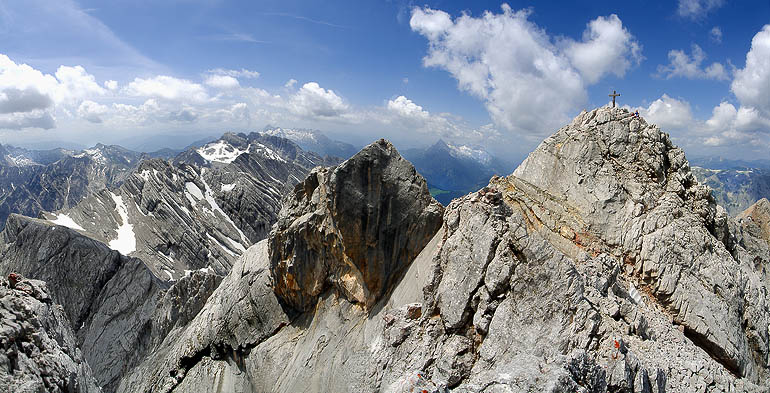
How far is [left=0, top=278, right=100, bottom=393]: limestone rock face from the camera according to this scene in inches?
511

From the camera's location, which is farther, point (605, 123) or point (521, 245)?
point (605, 123)

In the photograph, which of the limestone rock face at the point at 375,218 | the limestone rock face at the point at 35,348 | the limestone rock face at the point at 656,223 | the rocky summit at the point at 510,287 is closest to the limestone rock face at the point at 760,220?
the rocky summit at the point at 510,287

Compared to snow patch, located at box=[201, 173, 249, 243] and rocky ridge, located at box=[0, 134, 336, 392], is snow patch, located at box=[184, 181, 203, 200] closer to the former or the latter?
rocky ridge, located at box=[0, 134, 336, 392]

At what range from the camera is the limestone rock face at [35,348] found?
12969mm

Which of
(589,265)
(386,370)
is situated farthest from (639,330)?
(386,370)

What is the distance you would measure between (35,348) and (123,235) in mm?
118683

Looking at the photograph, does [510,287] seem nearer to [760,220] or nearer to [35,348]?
[35,348]

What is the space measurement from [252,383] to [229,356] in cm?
468

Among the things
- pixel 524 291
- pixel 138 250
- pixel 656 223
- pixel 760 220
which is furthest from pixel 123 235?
pixel 760 220

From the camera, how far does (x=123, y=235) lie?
111 metres

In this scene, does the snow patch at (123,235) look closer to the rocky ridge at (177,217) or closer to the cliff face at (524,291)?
the rocky ridge at (177,217)

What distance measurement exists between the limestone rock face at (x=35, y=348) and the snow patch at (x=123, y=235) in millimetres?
102411

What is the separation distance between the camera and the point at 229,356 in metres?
30.8

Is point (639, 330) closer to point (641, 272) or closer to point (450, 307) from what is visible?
point (641, 272)
